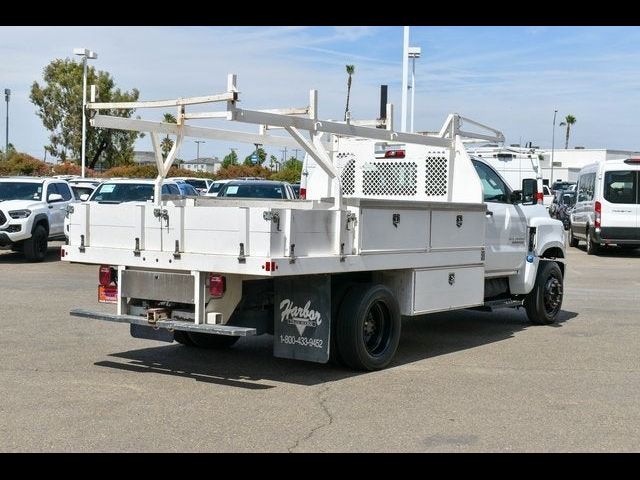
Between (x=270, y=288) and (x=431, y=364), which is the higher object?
(x=270, y=288)

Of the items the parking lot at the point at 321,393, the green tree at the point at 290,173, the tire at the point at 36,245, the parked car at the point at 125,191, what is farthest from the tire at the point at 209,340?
the green tree at the point at 290,173

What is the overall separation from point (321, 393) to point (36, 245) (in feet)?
45.2

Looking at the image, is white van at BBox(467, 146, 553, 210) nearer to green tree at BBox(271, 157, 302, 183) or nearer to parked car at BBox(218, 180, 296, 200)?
parked car at BBox(218, 180, 296, 200)

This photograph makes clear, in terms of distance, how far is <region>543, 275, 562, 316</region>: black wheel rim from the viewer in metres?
11.9

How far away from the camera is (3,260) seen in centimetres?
2017

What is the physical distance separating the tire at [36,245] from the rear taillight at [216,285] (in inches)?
517

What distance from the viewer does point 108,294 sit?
8508 mm

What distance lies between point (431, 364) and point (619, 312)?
5.33m

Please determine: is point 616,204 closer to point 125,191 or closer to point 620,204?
point 620,204

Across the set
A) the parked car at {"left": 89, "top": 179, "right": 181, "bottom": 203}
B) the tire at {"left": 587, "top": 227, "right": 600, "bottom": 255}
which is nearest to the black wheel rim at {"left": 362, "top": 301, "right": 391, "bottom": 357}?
the parked car at {"left": 89, "top": 179, "right": 181, "bottom": 203}

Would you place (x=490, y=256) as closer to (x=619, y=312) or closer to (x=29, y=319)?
(x=619, y=312)

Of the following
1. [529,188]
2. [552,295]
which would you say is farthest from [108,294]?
[552,295]

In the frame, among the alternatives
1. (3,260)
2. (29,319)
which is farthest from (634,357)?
(3,260)

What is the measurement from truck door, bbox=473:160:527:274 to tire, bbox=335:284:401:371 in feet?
7.30
